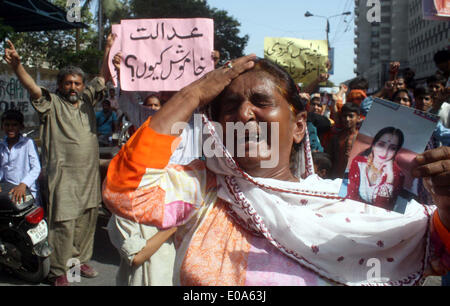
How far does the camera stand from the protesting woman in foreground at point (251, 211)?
121cm

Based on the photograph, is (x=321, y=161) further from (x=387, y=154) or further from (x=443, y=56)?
(x=387, y=154)

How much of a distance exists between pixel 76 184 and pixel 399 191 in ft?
11.2

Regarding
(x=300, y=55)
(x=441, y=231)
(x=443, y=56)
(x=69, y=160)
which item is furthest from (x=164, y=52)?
(x=443, y=56)

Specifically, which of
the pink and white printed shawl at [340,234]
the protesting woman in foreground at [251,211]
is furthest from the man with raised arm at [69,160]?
the pink and white printed shawl at [340,234]

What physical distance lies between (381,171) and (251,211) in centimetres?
39

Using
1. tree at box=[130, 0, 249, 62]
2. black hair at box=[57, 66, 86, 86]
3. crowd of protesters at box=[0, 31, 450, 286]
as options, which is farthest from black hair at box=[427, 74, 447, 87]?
tree at box=[130, 0, 249, 62]

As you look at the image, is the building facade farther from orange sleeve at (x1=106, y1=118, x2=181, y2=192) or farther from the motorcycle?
orange sleeve at (x1=106, y1=118, x2=181, y2=192)

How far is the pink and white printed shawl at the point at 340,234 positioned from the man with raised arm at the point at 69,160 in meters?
2.80

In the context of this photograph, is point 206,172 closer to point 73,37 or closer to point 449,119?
point 449,119

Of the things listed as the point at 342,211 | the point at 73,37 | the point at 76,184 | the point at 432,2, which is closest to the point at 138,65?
the point at 76,184

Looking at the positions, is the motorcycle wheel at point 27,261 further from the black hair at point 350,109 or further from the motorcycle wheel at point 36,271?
the black hair at point 350,109

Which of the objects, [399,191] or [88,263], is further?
[88,263]

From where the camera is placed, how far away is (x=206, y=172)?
1375 millimetres

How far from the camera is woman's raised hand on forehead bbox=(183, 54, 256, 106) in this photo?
1251 millimetres
